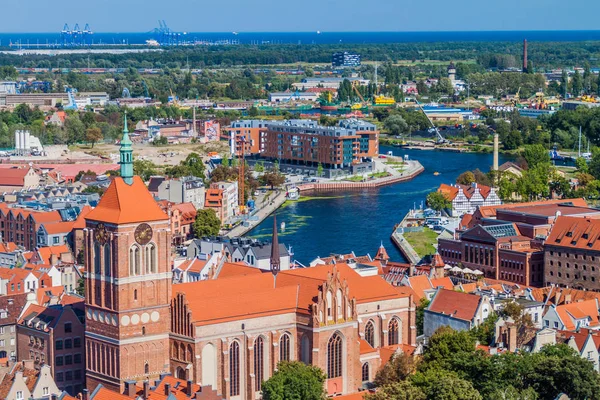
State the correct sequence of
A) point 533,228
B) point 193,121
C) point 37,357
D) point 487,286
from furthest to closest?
1. point 193,121
2. point 533,228
3. point 487,286
4. point 37,357

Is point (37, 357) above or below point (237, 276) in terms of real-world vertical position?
below

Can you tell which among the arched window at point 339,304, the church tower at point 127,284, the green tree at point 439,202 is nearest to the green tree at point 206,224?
the green tree at point 439,202

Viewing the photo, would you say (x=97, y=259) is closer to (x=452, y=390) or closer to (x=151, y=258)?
(x=151, y=258)

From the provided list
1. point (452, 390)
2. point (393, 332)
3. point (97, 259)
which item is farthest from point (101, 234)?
point (452, 390)

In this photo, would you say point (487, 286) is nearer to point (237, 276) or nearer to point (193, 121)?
point (237, 276)

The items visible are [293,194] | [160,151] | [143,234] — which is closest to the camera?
[143,234]

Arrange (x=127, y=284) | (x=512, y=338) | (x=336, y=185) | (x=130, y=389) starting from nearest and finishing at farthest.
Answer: (x=130, y=389) → (x=127, y=284) → (x=512, y=338) → (x=336, y=185)

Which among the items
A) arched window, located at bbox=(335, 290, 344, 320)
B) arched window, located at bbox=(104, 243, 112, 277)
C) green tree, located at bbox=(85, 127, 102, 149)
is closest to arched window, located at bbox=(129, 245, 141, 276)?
arched window, located at bbox=(104, 243, 112, 277)

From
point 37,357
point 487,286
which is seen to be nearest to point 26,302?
point 37,357
